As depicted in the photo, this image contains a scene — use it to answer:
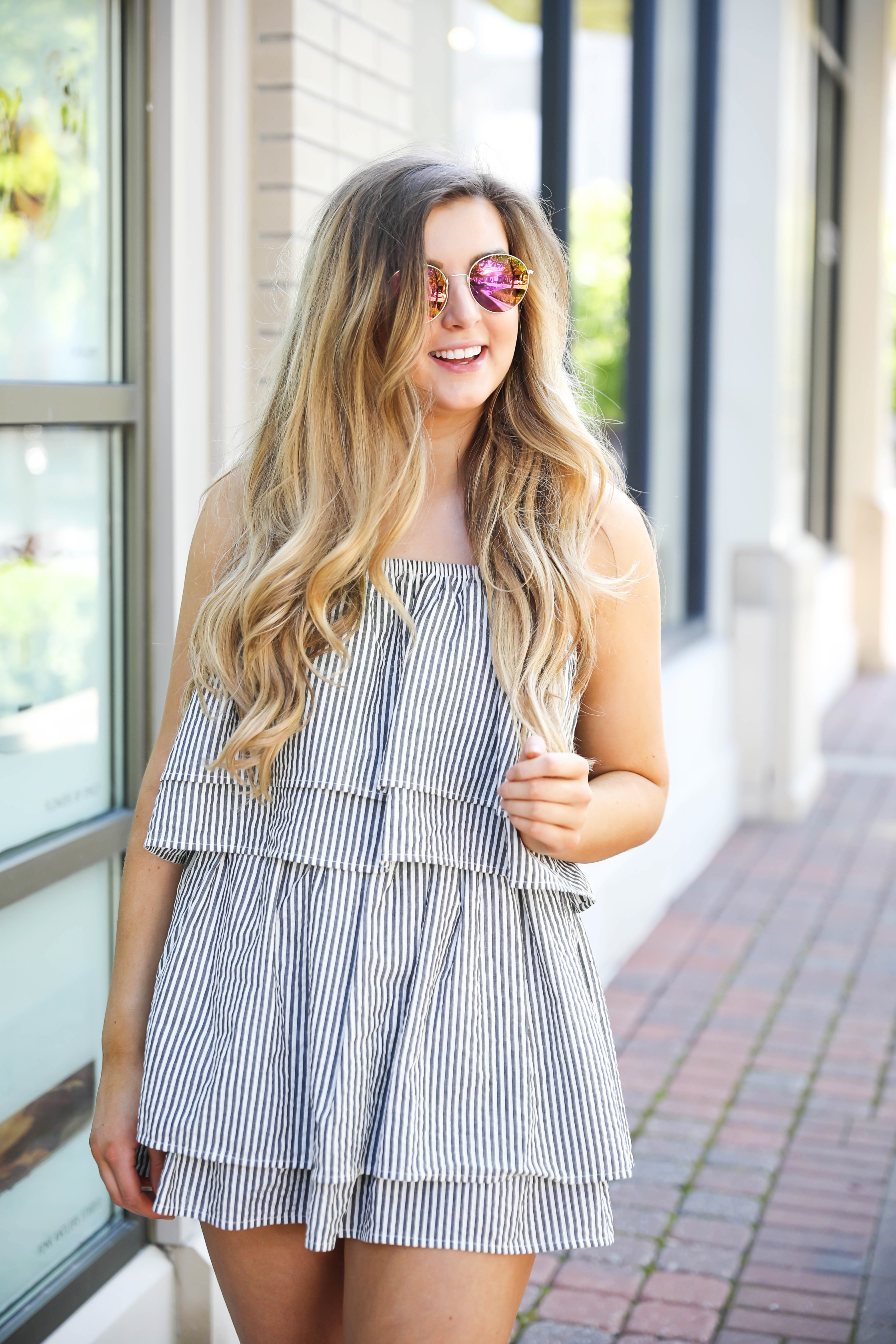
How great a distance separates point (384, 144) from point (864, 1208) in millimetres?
2653

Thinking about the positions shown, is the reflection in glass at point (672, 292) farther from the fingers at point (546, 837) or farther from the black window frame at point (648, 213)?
the fingers at point (546, 837)

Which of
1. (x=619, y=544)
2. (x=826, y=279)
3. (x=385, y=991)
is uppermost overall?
(x=826, y=279)

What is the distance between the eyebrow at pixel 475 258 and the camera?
1.70 m

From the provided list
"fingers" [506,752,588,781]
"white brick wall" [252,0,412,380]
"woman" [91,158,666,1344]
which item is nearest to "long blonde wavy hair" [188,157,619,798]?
"woman" [91,158,666,1344]

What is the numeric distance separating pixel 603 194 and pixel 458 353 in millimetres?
4367

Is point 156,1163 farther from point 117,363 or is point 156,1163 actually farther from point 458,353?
point 117,363

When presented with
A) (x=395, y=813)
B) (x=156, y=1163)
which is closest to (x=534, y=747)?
(x=395, y=813)

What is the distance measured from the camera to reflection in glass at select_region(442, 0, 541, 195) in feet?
14.1

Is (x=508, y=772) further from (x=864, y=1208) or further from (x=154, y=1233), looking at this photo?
(x=864, y=1208)

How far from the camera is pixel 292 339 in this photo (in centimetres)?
181

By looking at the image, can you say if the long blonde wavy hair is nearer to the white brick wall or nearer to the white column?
the white brick wall

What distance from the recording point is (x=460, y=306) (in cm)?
170

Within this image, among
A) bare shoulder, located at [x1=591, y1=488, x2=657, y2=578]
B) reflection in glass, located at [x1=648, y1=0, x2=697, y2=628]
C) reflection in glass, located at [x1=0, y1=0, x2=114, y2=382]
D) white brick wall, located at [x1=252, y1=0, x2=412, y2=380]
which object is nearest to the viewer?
bare shoulder, located at [x1=591, y1=488, x2=657, y2=578]

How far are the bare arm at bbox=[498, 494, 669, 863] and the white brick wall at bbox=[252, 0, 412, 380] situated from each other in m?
1.06
